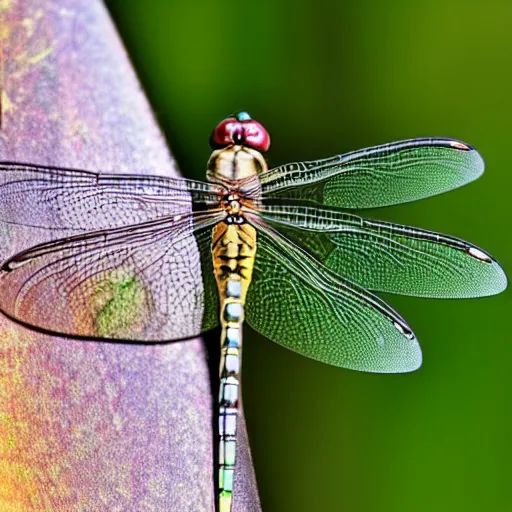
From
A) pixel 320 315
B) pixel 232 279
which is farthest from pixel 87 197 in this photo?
pixel 320 315

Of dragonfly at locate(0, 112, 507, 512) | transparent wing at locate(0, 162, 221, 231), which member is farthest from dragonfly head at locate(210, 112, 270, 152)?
transparent wing at locate(0, 162, 221, 231)

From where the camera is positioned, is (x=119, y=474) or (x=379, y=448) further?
(x=379, y=448)

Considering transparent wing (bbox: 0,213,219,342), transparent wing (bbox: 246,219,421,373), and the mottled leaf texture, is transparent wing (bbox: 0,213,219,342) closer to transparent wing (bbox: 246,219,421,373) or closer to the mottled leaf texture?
the mottled leaf texture

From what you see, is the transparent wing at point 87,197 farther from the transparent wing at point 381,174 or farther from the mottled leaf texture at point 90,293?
the transparent wing at point 381,174

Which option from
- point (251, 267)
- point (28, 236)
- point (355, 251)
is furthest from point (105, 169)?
point (355, 251)

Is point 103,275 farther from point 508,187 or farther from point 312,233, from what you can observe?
point 508,187

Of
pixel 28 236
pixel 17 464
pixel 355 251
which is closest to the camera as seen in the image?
pixel 17 464

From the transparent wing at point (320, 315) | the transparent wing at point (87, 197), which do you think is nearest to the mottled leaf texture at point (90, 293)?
the transparent wing at point (87, 197)
